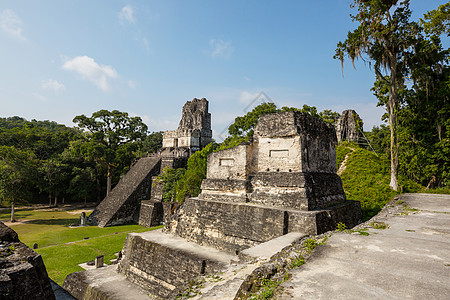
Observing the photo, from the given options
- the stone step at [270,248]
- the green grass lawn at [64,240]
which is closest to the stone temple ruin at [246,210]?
the stone step at [270,248]

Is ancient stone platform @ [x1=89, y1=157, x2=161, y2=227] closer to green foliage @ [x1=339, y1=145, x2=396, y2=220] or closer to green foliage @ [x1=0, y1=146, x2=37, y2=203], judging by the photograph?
green foliage @ [x1=0, y1=146, x2=37, y2=203]

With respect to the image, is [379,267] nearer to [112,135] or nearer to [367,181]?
[367,181]

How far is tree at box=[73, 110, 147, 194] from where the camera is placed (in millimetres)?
23344

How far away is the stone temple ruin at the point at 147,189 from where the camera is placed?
16.2m

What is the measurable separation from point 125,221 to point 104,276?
10.4 meters

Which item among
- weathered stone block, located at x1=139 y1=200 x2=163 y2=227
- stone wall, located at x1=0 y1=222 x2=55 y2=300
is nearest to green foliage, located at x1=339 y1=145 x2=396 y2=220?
stone wall, located at x1=0 y1=222 x2=55 y2=300

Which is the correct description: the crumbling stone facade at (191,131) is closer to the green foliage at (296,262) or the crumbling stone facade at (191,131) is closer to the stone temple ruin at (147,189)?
the stone temple ruin at (147,189)

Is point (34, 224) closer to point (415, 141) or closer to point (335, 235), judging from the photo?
point (335, 235)

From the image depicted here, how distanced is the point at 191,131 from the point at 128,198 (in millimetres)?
9171

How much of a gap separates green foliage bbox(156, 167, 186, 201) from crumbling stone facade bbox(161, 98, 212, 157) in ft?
11.5

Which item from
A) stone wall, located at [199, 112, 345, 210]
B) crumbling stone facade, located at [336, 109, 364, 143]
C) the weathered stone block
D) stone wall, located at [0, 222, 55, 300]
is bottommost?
the weathered stone block

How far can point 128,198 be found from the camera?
1723 centimetres

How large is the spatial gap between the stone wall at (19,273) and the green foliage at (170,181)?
12.1 meters

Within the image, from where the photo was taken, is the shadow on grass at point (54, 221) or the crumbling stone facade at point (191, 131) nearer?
the shadow on grass at point (54, 221)
